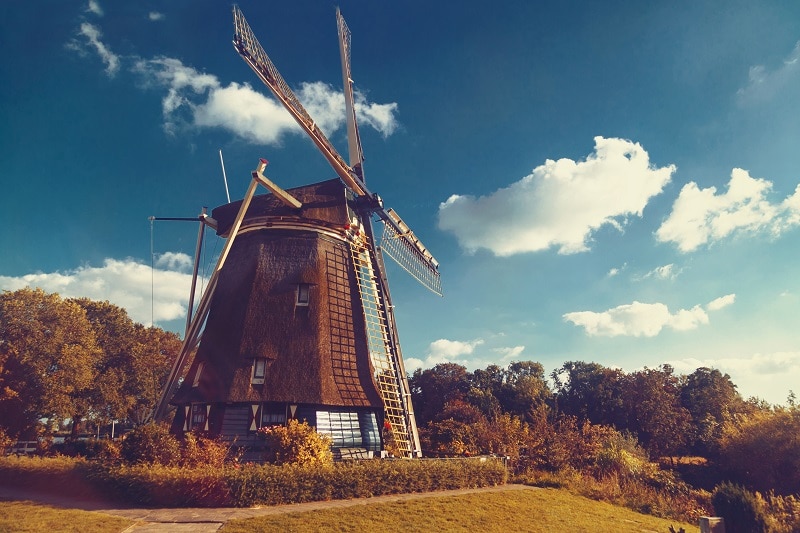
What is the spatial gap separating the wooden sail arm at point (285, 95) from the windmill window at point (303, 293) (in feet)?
20.7

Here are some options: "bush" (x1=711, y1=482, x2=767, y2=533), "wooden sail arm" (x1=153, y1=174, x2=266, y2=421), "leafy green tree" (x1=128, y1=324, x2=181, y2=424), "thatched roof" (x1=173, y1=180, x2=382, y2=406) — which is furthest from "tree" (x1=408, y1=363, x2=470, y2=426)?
"bush" (x1=711, y1=482, x2=767, y2=533)

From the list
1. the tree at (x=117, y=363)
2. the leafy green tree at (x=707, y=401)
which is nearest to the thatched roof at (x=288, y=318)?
the tree at (x=117, y=363)

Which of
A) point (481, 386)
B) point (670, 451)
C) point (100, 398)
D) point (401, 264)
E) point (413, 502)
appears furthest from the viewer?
point (481, 386)

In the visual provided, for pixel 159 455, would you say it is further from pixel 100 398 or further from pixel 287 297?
pixel 100 398

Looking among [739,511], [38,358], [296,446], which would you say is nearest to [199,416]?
[296,446]

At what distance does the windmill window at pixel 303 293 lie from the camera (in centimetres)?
2000

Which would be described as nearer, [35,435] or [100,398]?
[35,435]

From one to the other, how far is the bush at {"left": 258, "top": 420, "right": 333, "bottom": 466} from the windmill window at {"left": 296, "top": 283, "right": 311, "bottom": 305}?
551cm

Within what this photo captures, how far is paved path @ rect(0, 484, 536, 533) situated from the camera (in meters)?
10.4

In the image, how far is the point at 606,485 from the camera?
741 inches

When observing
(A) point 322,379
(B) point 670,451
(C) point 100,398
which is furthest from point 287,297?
(B) point 670,451

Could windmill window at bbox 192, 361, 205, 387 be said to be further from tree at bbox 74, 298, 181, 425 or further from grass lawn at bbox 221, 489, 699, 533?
tree at bbox 74, 298, 181, 425

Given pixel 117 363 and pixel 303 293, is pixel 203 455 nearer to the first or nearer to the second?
pixel 303 293

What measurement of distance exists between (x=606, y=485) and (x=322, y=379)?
1245 cm
